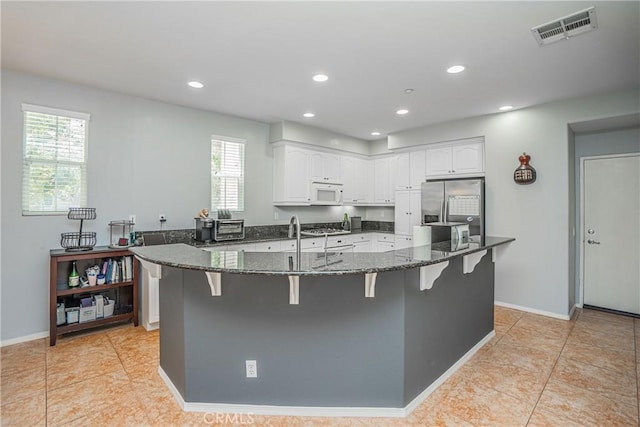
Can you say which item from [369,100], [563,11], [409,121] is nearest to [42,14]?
[369,100]

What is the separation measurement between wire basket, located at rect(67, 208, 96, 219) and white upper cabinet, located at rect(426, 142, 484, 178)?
15.5 feet

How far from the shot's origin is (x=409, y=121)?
16.3 ft

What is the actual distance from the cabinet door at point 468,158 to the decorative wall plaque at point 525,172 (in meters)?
0.54

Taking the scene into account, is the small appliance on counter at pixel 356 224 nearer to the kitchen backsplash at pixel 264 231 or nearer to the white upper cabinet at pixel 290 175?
the kitchen backsplash at pixel 264 231

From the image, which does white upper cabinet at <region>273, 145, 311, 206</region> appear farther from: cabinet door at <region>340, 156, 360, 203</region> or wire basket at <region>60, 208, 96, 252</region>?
wire basket at <region>60, 208, 96, 252</region>

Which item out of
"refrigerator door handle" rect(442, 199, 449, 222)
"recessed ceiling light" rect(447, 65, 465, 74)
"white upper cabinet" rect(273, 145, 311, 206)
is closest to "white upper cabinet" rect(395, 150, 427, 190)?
"refrigerator door handle" rect(442, 199, 449, 222)

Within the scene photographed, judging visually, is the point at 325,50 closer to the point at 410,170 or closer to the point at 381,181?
Answer: the point at 410,170

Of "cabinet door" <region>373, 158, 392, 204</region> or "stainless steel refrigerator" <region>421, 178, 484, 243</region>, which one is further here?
"cabinet door" <region>373, 158, 392, 204</region>

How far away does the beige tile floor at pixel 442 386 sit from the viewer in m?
2.11

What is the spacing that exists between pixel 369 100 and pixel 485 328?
9.50 feet

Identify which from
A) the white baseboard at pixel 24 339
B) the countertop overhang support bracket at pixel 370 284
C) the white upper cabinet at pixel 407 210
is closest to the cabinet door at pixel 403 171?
the white upper cabinet at pixel 407 210

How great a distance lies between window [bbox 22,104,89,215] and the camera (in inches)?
129

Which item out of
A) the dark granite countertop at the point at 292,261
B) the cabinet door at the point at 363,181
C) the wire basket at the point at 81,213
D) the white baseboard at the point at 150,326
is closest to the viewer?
the dark granite countertop at the point at 292,261

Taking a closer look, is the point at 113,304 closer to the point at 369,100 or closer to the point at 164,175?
the point at 164,175
